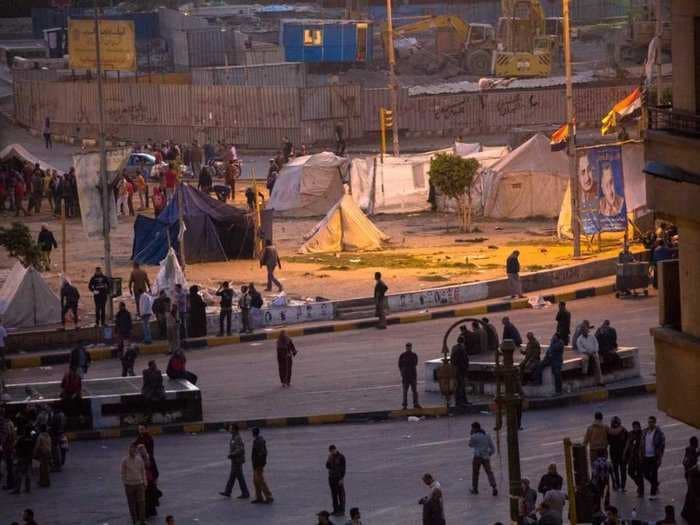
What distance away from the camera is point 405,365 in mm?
26250

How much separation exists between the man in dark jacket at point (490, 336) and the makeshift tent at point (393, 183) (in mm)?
19980

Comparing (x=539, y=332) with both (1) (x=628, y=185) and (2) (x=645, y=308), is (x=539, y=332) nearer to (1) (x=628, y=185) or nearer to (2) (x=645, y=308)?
(2) (x=645, y=308)

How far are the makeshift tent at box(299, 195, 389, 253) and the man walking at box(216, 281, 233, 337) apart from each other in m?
8.22

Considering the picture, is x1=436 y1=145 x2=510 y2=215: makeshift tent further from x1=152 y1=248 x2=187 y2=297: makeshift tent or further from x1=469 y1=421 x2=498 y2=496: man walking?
x1=469 y1=421 x2=498 y2=496: man walking

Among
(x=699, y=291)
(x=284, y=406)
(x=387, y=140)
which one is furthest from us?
(x=387, y=140)

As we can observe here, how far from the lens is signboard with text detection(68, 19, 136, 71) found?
38.3 m

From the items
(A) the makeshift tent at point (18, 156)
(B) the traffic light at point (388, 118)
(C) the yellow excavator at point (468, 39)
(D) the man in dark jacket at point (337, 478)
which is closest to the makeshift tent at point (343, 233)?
(B) the traffic light at point (388, 118)

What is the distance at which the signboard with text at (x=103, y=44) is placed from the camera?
126ft

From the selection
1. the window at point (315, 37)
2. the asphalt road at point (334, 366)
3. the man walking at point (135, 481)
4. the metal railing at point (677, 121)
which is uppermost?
the window at point (315, 37)

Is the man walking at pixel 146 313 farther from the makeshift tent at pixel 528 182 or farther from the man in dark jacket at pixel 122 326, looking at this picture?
the makeshift tent at pixel 528 182

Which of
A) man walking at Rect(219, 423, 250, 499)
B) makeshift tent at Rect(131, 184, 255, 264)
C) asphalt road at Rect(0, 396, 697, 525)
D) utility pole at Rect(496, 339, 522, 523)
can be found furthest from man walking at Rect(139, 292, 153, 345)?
utility pole at Rect(496, 339, 522, 523)

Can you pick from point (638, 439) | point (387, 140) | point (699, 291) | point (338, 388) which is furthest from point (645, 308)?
point (387, 140)

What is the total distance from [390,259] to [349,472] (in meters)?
17.1

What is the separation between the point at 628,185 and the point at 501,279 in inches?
150
